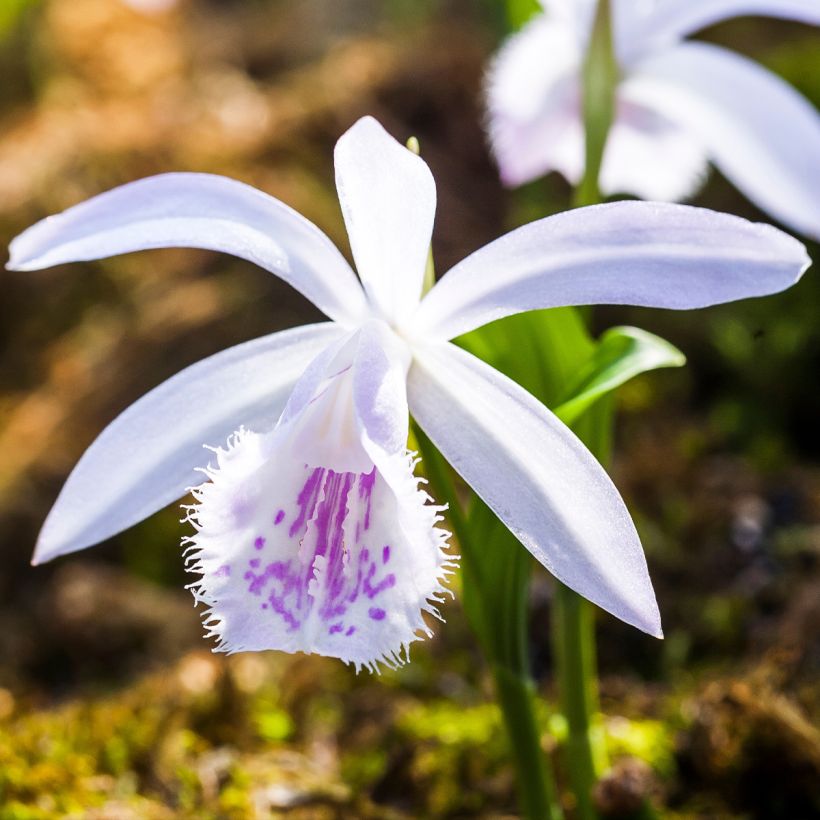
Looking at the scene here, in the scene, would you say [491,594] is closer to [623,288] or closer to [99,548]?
[623,288]

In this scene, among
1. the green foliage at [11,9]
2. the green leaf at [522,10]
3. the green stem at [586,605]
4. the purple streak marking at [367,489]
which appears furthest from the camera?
the green foliage at [11,9]

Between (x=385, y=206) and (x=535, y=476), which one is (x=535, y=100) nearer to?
(x=385, y=206)

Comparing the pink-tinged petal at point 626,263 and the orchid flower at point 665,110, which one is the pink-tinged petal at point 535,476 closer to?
the pink-tinged petal at point 626,263

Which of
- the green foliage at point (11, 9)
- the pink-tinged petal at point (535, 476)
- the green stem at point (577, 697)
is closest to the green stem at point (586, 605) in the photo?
the green stem at point (577, 697)

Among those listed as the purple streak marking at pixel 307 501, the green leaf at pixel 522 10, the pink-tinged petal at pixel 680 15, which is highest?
the green leaf at pixel 522 10

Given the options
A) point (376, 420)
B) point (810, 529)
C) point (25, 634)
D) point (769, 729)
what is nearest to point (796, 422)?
point (810, 529)

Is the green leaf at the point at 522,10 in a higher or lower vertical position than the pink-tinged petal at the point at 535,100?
higher
